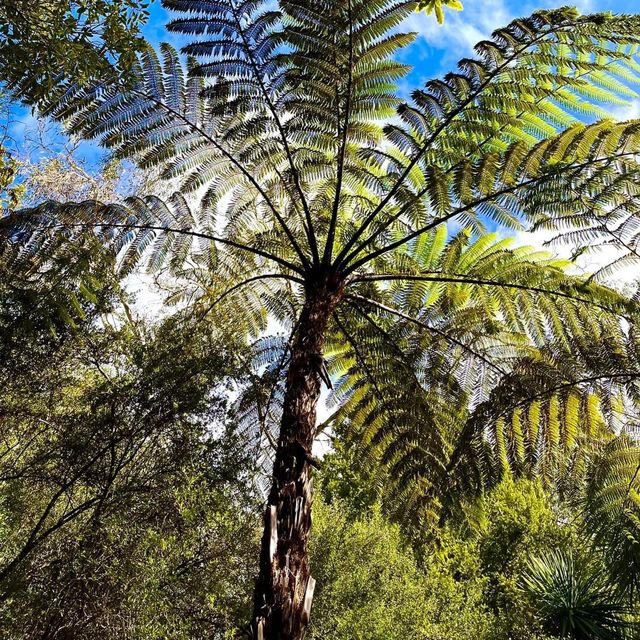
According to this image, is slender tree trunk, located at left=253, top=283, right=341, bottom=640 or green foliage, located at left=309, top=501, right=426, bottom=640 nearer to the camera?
slender tree trunk, located at left=253, top=283, right=341, bottom=640

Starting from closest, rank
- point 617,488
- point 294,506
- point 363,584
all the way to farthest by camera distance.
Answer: point 294,506 < point 617,488 < point 363,584

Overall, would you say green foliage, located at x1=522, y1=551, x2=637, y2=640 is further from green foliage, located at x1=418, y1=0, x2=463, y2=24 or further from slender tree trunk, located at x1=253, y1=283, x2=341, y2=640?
green foliage, located at x1=418, y1=0, x2=463, y2=24

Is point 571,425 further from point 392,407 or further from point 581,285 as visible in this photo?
point 392,407

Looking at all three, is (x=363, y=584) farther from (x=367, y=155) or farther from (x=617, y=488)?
(x=367, y=155)

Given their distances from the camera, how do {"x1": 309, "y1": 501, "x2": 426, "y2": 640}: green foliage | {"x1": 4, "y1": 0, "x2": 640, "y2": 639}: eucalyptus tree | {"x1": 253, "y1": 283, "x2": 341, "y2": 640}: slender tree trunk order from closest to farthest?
{"x1": 253, "y1": 283, "x2": 341, "y2": 640}: slender tree trunk → {"x1": 4, "y1": 0, "x2": 640, "y2": 639}: eucalyptus tree → {"x1": 309, "y1": 501, "x2": 426, "y2": 640}: green foliage

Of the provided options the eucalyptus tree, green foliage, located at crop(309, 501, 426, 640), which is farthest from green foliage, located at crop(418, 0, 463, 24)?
green foliage, located at crop(309, 501, 426, 640)

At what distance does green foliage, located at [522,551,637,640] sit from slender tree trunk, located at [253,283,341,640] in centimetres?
840

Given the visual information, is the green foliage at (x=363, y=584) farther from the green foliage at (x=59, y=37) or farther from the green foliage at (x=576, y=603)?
the green foliage at (x=59, y=37)

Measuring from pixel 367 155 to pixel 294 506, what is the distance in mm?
2303

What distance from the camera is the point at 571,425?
3115 mm

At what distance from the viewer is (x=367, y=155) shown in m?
3.47

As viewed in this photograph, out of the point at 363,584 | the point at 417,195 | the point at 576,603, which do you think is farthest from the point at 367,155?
the point at 576,603

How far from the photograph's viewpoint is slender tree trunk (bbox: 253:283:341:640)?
185cm

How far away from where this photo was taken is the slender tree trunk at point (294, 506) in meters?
1.85
